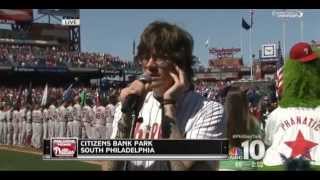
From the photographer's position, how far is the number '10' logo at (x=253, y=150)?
3.09 m

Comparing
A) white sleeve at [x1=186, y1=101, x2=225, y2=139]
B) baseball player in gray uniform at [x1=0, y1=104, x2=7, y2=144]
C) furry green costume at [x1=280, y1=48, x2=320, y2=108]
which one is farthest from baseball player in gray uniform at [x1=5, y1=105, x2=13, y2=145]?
white sleeve at [x1=186, y1=101, x2=225, y2=139]

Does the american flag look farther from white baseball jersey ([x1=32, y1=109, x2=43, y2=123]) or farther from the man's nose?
white baseball jersey ([x1=32, y1=109, x2=43, y2=123])

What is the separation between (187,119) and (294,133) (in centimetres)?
129

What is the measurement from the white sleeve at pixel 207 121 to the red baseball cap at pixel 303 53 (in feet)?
4.25

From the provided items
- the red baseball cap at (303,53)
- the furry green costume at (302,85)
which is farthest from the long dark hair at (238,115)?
the red baseball cap at (303,53)

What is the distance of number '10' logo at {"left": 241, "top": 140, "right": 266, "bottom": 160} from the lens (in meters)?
3.09

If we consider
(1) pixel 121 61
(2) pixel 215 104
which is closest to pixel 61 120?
(1) pixel 121 61

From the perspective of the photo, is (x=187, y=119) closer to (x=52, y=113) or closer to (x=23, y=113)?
(x=52, y=113)

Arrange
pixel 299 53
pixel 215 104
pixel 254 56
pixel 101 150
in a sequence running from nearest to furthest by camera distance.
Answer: pixel 215 104 → pixel 101 150 → pixel 299 53 → pixel 254 56

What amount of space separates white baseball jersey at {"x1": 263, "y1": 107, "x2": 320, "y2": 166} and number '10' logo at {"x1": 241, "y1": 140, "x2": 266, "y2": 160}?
0.08 metres

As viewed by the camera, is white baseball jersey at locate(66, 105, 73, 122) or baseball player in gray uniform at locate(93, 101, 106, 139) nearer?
baseball player in gray uniform at locate(93, 101, 106, 139)

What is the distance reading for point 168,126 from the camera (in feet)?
6.37

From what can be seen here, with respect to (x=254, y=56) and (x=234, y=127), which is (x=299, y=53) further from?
(x=234, y=127)

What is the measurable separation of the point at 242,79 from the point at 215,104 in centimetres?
153
